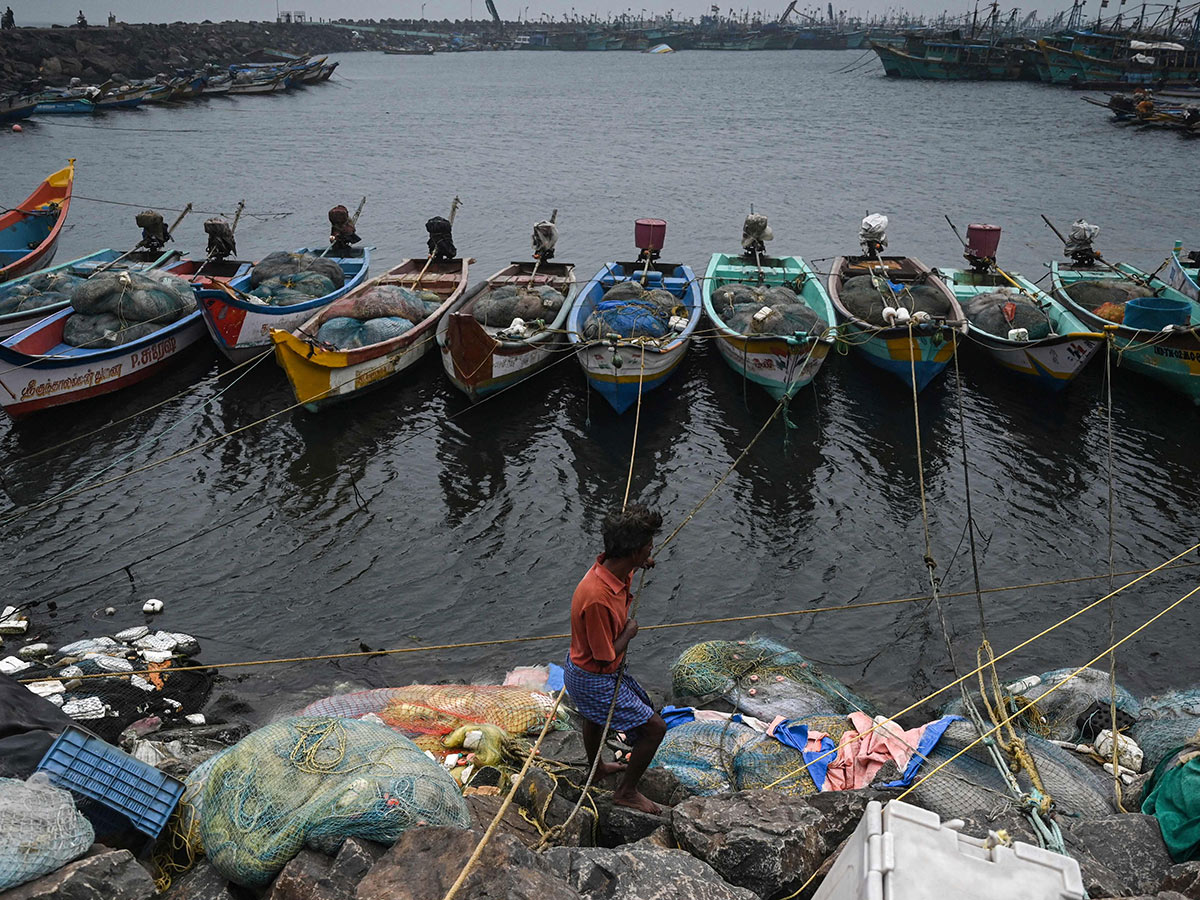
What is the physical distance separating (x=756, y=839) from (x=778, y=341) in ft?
32.2

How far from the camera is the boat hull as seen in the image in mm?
12711

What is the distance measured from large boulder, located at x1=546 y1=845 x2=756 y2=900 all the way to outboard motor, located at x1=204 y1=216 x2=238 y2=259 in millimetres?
16544

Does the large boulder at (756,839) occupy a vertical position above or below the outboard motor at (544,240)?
above

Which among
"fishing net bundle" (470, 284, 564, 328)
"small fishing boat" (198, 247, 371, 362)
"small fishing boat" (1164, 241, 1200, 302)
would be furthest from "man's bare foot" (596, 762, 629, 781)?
"small fishing boat" (1164, 241, 1200, 302)

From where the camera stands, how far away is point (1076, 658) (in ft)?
29.1

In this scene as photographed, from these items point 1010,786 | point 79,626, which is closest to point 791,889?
point 1010,786

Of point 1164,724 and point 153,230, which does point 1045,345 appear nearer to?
point 1164,724

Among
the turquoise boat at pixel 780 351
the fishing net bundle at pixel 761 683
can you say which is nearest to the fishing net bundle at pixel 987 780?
the fishing net bundle at pixel 761 683

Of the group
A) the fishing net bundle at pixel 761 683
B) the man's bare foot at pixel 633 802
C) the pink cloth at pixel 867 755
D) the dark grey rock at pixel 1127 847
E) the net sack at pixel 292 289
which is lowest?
the fishing net bundle at pixel 761 683

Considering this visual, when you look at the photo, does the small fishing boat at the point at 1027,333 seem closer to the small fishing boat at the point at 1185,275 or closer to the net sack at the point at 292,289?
the small fishing boat at the point at 1185,275

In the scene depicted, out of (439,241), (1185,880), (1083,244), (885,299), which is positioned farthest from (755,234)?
(1185,880)

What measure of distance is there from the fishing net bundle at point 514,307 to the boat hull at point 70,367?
527 cm

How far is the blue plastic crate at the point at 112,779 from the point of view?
4391 millimetres

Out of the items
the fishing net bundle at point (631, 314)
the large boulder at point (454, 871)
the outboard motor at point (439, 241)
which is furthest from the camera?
the outboard motor at point (439, 241)
